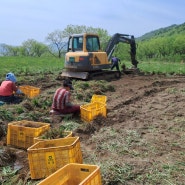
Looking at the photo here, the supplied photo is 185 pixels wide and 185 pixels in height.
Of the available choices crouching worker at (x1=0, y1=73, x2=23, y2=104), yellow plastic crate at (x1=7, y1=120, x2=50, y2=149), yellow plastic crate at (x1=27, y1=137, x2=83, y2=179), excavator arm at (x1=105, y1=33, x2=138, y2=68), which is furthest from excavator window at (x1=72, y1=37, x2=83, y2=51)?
yellow plastic crate at (x1=27, y1=137, x2=83, y2=179)

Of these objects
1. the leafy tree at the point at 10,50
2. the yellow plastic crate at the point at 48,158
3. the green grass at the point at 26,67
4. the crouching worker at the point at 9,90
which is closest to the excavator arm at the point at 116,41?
the green grass at the point at 26,67

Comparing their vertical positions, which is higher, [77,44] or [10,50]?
[10,50]

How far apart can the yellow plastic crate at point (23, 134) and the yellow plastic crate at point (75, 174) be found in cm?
233

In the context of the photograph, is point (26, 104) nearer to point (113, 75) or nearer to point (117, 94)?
point (117, 94)

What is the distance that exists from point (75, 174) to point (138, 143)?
2.44m

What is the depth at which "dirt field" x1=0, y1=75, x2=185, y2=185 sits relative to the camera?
507 centimetres

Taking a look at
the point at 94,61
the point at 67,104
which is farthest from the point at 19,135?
the point at 94,61

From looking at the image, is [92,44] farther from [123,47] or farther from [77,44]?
[123,47]

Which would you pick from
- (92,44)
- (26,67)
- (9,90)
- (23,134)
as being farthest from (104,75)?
(26,67)

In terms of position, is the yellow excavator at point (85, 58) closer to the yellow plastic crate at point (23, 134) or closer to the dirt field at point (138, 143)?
the dirt field at point (138, 143)

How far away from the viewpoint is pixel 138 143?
6.63 m

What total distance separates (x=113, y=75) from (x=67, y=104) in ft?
29.3

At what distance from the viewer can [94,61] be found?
16.2 meters

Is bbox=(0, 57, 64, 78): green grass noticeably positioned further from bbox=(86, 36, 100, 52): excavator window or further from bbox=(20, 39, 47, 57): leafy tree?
bbox=(20, 39, 47, 57): leafy tree
